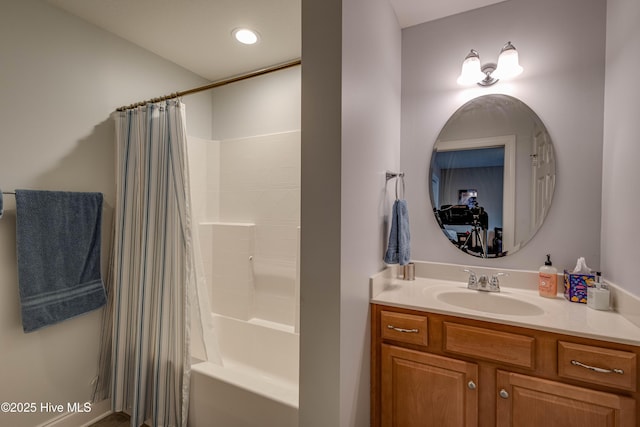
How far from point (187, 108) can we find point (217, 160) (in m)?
0.50

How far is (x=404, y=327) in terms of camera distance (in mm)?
1471

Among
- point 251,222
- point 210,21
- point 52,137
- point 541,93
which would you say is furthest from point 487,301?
point 52,137

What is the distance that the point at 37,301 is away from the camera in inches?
64.4

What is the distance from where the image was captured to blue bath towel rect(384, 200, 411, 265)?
5.58 ft

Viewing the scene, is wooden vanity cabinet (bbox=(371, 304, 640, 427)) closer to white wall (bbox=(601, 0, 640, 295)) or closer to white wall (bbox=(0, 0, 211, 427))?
white wall (bbox=(601, 0, 640, 295))

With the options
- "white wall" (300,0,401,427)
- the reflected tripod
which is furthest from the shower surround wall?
the reflected tripod

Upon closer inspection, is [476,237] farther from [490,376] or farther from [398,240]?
[490,376]

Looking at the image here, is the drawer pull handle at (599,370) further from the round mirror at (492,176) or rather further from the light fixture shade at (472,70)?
the light fixture shade at (472,70)

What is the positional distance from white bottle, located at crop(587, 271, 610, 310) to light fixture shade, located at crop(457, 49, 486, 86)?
132cm

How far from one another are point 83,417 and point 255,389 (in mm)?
1349

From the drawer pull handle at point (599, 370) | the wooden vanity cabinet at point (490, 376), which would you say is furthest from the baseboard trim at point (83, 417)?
the drawer pull handle at point (599, 370)

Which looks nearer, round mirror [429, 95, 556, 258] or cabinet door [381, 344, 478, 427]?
cabinet door [381, 344, 478, 427]

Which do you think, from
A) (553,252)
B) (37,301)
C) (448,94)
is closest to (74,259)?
(37,301)

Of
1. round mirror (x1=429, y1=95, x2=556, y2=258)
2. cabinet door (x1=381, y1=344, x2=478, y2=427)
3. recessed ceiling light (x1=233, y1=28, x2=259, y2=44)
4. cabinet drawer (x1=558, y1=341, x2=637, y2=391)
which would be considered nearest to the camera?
cabinet drawer (x1=558, y1=341, x2=637, y2=391)
